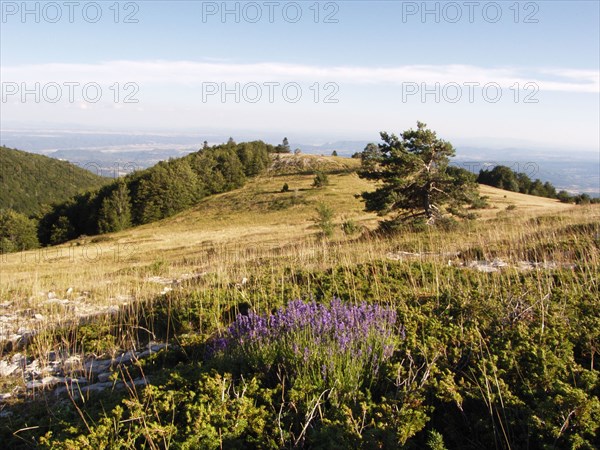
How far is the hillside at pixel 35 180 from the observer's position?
15325 cm

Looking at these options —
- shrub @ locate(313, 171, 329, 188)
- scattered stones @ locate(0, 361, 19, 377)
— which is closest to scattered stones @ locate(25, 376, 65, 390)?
scattered stones @ locate(0, 361, 19, 377)

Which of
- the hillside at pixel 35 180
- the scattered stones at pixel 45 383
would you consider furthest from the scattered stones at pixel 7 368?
the hillside at pixel 35 180

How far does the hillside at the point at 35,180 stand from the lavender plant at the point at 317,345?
6390 inches

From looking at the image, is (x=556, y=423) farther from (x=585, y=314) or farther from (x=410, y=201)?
(x=410, y=201)

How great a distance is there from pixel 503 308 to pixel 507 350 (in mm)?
980

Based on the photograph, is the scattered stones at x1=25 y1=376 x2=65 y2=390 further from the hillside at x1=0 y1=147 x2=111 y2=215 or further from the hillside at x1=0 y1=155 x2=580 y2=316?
the hillside at x1=0 y1=147 x2=111 y2=215

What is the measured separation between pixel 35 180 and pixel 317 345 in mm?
192841

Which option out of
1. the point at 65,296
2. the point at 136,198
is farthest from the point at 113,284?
the point at 136,198

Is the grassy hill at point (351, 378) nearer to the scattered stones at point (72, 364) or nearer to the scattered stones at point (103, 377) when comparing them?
the scattered stones at point (72, 364)

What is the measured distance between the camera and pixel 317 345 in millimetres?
3307

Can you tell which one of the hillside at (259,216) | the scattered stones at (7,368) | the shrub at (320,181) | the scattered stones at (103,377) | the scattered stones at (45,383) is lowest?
the hillside at (259,216)

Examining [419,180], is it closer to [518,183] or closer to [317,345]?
[317,345]

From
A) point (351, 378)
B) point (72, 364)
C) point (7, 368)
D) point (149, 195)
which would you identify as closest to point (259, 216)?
point (149, 195)

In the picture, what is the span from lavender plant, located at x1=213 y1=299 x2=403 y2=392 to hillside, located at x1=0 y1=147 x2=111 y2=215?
162 meters
